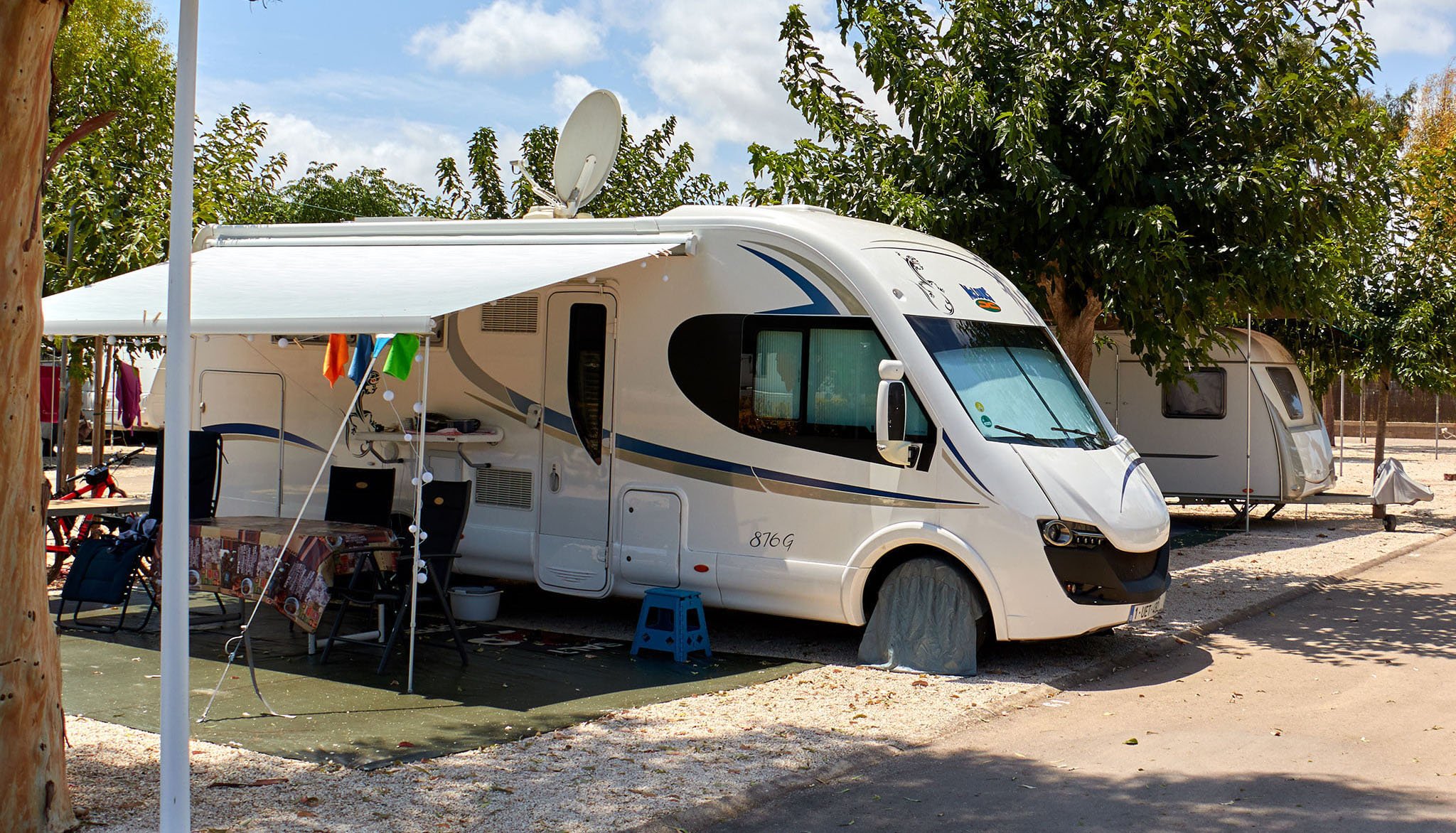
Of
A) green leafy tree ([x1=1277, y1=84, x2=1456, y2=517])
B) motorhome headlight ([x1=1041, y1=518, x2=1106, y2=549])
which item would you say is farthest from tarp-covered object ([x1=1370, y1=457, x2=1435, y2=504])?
motorhome headlight ([x1=1041, y1=518, x2=1106, y2=549])

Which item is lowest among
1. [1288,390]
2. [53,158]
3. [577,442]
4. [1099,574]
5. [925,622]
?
[925,622]

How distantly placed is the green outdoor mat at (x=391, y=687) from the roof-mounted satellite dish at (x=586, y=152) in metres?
3.38

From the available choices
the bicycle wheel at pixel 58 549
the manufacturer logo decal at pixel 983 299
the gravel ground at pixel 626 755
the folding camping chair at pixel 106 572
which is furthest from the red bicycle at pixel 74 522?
the manufacturer logo decal at pixel 983 299

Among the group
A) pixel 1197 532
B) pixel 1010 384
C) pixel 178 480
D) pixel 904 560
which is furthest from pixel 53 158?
pixel 1197 532

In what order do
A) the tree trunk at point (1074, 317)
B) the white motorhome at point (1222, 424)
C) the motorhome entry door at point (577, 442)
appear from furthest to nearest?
the white motorhome at point (1222, 424), the tree trunk at point (1074, 317), the motorhome entry door at point (577, 442)

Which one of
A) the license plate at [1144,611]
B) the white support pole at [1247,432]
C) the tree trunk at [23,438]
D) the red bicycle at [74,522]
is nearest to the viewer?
the tree trunk at [23,438]

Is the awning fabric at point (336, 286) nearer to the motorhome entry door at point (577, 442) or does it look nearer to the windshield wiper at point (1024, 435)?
the motorhome entry door at point (577, 442)

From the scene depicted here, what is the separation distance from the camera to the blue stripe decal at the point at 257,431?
9969mm

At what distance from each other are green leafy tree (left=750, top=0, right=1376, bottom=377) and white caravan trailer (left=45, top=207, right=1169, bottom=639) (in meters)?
1.33

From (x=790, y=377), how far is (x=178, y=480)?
4.66m

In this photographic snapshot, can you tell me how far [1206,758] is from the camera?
245 inches

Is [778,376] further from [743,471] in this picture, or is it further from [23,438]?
[23,438]

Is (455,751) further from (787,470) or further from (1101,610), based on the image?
(1101,610)

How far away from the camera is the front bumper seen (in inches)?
302
